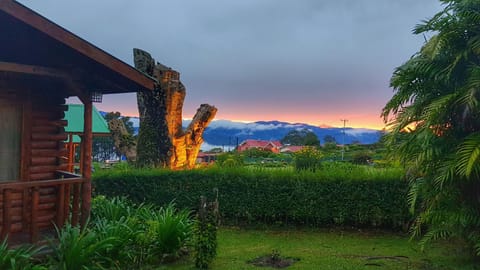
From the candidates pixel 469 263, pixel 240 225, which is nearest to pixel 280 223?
pixel 240 225

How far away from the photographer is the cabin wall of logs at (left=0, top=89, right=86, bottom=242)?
701cm

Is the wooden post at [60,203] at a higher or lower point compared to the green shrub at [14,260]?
higher

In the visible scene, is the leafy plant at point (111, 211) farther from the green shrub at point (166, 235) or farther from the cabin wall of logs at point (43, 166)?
the green shrub at point (166, 235)

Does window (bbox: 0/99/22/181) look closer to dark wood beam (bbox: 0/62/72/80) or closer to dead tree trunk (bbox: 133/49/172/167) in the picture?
dark wood beam (bbox: 0/62/72/80)

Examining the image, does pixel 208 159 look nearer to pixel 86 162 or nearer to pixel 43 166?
pixel 43 166

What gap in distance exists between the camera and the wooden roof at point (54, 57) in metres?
5.83

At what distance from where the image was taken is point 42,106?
7883 mm

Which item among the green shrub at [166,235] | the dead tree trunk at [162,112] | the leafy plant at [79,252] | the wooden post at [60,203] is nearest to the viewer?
the leafy plant at [79,252]

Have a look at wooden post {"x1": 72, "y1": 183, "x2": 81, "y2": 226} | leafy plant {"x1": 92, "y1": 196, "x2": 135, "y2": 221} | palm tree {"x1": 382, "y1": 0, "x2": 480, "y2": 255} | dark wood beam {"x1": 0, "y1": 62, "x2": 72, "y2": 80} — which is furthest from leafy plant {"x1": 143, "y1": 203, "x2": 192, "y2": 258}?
palm tree {"x1": 382, "y1": 0, "x2": 480, "y2": 255}

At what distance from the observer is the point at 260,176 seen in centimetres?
1171

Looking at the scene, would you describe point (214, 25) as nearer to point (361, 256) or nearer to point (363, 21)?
point (363, 21)

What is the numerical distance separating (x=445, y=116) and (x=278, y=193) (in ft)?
18.4

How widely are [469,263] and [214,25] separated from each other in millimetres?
13333

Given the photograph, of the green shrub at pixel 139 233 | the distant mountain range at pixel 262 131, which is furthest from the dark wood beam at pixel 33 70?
the distant mountain range at pixel 262 131
